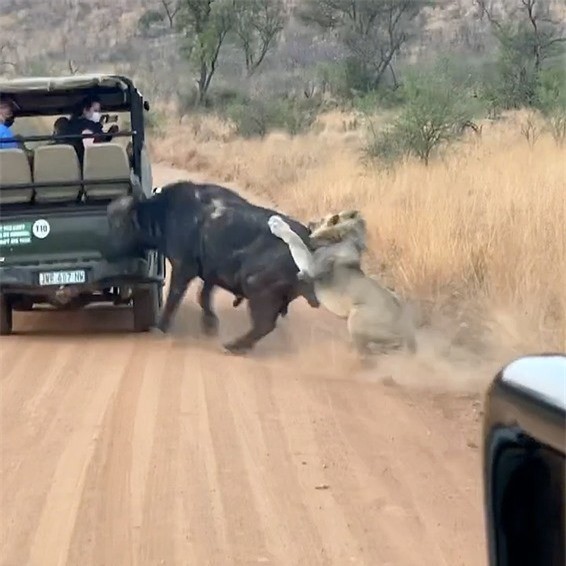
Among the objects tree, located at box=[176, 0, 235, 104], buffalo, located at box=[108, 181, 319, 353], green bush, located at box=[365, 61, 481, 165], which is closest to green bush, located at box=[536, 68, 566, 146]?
green bush, located at box=[365, 61, 481, 165]

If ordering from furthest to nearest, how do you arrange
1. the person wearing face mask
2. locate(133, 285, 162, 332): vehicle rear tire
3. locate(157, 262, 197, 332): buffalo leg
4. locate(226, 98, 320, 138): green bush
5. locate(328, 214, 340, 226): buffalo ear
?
locate(226, 98, 320, 138): green bush < the person wearing face mask < locate(133, 285, 162, 332): vehicle rear tire < locate(157, 262, 197, 332): buffalo leg < locate(328, 214, 340, 226): buffalo ear

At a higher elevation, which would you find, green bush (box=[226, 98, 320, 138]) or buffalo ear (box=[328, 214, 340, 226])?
buffalo ear (box=[328, 214, 340, 226])

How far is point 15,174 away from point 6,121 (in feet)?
3.43

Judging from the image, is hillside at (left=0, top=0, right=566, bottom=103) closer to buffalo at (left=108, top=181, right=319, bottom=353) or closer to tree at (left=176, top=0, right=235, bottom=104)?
tree at (left=176, top=0, right=235, bottom=104)

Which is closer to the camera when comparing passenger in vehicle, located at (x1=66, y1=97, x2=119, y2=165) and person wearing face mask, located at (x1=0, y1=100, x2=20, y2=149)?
person wearing face mask, located at (x1=0, y1=100, x2=20, y2=149)

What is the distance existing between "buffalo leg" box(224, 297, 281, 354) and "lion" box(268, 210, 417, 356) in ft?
1.69

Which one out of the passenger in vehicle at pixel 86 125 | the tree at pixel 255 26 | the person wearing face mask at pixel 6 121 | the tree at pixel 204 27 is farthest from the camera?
the tree at pixel 255 26

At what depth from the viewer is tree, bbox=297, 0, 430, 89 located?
41062mm

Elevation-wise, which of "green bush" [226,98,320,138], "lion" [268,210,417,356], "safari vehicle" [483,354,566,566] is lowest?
"green bush" [226,98,320,138]

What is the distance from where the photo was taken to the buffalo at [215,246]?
9.77 metres

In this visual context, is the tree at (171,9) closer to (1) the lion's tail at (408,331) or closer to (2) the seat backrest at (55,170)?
(2) the seat backrest at (55,170)

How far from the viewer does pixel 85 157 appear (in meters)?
11.2

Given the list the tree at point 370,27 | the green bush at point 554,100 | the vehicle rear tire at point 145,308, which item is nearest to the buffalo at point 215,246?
the vehicle rear tire at point 145,308

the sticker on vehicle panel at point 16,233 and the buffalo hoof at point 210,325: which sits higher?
A: the sticker on vehicle panel at point 16,233
